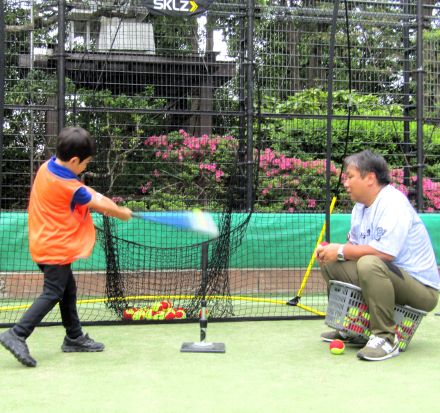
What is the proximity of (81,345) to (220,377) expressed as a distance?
0.98m

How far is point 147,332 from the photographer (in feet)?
14.6

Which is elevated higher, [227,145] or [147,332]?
[227,145]

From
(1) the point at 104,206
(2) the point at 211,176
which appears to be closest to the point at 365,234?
(1) the point at 104,206

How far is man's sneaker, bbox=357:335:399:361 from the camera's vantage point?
143 inches

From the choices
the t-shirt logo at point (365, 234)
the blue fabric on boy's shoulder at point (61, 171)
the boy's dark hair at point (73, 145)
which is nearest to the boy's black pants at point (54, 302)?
the blue fabric on boy's shoulder at point (61, 171)

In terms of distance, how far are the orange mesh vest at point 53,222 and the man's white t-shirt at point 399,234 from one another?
1.58 meters

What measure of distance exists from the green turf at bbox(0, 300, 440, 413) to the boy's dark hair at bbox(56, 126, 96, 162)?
1078 millimetres

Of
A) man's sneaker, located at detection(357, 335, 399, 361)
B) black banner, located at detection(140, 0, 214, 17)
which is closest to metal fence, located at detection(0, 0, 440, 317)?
black banner, located at detection(140, 0, 214, 17)

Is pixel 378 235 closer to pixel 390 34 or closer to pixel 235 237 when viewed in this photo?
pixel 235 237

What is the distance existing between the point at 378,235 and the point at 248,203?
2.67 meters

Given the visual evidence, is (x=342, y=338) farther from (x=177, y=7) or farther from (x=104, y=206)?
(x=177, y=7)

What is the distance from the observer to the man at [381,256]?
373 centimetres

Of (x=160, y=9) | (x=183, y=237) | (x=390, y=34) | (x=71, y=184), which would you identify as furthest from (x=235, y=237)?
(x=390, y=34)

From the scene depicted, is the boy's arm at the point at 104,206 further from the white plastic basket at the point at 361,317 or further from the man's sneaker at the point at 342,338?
the man's sneaker at the point at 342,338
